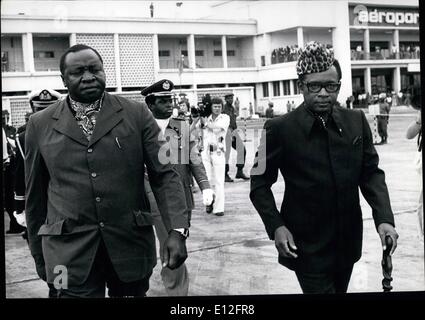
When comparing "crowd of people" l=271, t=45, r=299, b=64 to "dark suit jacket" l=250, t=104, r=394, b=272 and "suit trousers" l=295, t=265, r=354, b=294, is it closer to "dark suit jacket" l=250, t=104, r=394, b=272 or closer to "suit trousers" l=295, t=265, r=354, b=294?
"dark suit jacket" l=250, t=104, r=394, b=272

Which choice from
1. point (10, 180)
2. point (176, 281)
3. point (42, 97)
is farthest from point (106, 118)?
point (10, 180)

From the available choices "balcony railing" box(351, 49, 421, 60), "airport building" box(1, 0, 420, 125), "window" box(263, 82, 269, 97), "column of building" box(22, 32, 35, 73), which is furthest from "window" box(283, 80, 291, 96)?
Answer: "column of building" box(22, 32, 35, 73)

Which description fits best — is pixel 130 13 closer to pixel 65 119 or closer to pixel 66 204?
pixel 65 119

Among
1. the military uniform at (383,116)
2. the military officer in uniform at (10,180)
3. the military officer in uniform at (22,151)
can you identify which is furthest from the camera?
the military officer in uniform at (10,180)

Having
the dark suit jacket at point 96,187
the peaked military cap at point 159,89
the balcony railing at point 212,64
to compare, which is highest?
the balcony railing at point 212,64

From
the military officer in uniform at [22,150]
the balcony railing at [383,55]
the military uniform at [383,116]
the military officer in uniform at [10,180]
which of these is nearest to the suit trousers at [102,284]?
the military officer in uniform at [22,150]

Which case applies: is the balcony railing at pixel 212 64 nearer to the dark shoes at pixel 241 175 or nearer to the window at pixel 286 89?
the window at pixel 286 89

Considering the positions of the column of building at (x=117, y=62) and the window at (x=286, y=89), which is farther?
the column of building at (x=117, y=62)
